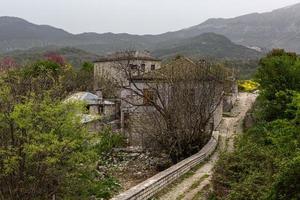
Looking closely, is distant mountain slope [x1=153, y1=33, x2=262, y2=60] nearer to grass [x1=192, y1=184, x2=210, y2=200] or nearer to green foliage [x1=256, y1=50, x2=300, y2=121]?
green foliage [x1=256, y1=50, x2=300, y2=121]

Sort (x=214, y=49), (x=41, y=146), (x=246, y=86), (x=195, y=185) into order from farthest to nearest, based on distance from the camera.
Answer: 1. (x=214, y=49)
2. (x=246, y=86)
3. (x=195, y=185)
4. (x=41, y=146)

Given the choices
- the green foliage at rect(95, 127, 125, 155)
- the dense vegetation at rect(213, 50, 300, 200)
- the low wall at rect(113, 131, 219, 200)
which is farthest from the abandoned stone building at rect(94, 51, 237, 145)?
the dense vegetation at rect(213, 50, 300, 200)

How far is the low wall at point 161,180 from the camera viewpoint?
14.7 metres

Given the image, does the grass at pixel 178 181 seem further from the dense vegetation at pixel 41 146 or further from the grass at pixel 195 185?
the dense vegetation at pixel 41 146

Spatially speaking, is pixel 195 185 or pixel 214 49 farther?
pixel 214 49

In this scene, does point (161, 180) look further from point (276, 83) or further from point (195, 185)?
point (276, 83)

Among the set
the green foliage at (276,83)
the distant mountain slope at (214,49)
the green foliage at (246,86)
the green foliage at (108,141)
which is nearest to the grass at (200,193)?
the green foliage at (276,83)

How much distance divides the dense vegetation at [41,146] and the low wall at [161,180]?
1.88 meters

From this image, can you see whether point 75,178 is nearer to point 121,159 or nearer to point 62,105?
point 62,105

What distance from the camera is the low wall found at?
48.2ft

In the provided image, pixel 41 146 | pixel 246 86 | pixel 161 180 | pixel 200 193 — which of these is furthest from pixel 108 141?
pixel 246 86

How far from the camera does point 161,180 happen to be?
1733 centimetres

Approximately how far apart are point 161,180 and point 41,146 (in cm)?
545

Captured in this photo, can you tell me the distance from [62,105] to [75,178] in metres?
2.42
